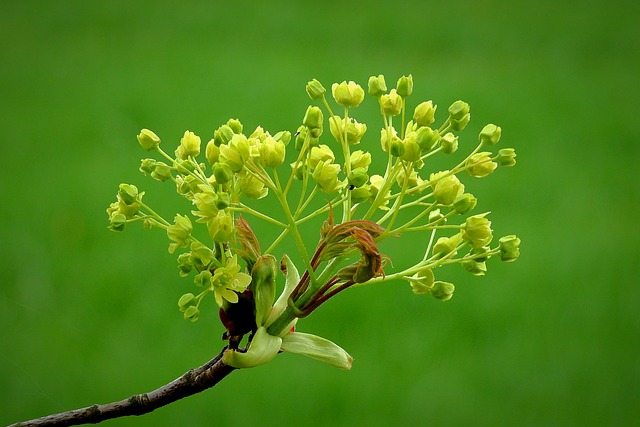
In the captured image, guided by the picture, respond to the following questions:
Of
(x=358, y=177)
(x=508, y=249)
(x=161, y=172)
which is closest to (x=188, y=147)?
(x=161, y=172)

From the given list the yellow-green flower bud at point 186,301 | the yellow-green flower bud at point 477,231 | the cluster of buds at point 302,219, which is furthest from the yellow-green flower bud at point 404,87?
the yellow-green flower bud at point 186,301

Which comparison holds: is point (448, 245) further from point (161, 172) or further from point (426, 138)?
point (161, 172)

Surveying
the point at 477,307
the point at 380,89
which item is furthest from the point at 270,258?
the point at 477,307

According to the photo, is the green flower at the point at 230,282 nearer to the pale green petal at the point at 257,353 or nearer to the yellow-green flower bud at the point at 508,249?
the pale green petal at the point at 257,353

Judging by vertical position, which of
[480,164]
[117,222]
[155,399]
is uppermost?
[480,164]

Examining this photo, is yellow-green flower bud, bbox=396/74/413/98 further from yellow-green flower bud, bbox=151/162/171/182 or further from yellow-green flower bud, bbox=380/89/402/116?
yellow-green flower bud, bbox=151/162/171/182

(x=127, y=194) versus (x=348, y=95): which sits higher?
(x=348, y=95)
